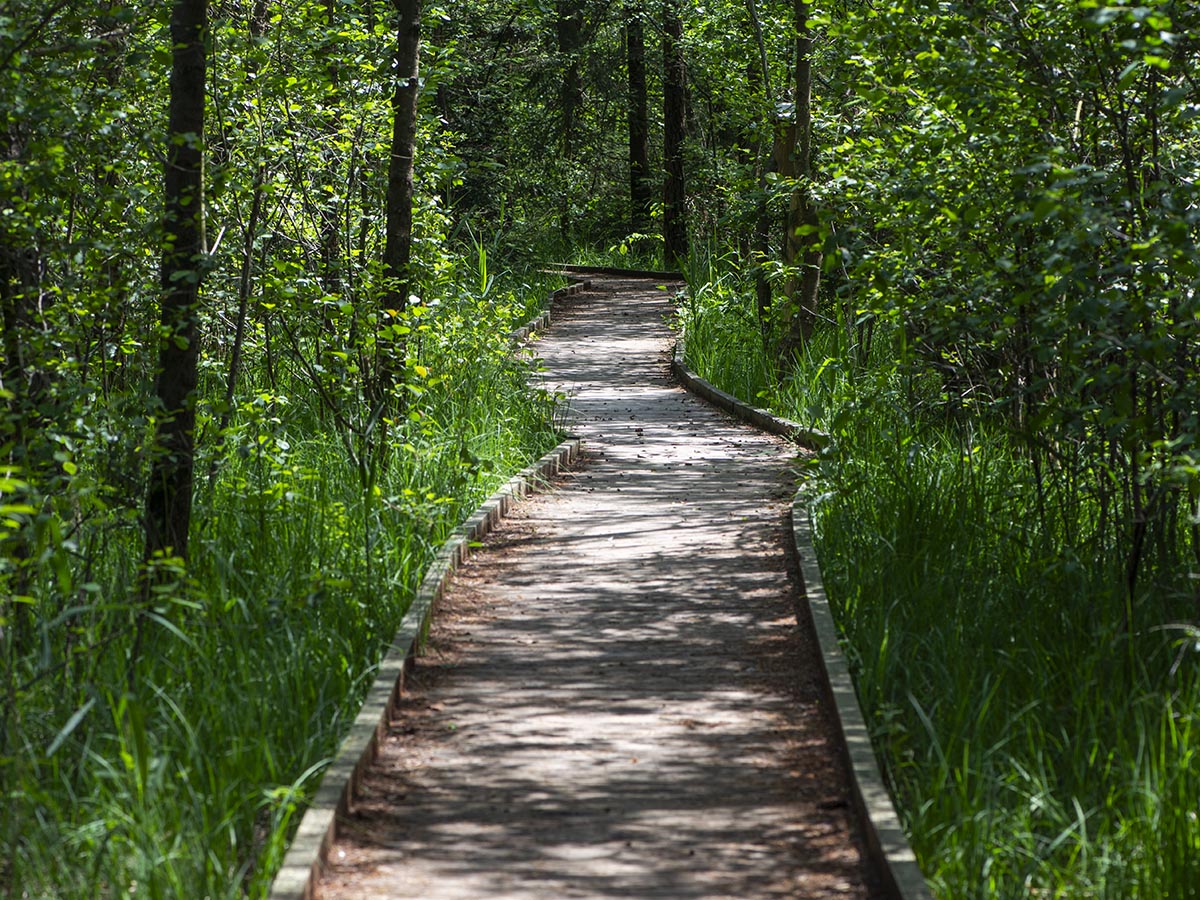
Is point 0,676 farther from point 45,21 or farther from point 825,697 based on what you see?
point 825,697

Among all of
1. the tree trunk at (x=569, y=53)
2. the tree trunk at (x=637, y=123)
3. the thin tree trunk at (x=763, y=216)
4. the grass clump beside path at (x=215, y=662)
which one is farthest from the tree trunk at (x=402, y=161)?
the tree trunk at (x=637, y=123)

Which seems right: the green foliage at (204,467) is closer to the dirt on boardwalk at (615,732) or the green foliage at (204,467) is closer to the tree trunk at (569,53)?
the dirt on boardwalk at (615,732)

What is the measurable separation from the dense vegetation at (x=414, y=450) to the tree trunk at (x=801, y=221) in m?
2.64

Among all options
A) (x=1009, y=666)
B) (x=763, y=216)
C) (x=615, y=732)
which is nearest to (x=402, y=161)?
(x=615, y=732)

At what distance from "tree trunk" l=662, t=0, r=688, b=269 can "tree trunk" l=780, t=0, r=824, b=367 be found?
47.8 ft

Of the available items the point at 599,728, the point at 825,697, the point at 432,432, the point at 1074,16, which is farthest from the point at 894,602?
the point at 432,432

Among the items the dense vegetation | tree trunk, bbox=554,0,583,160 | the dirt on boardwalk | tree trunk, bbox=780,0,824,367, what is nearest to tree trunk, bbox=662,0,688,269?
tree trunk, bbox=554,0,583,160

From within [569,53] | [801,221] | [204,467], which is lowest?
[204,467]

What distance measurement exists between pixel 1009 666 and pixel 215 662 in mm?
3464

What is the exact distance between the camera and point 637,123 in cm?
3412

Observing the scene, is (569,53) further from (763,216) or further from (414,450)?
(414,450)

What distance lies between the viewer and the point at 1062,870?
4777 millimetres

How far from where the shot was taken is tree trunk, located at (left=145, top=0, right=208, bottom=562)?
7219 mm

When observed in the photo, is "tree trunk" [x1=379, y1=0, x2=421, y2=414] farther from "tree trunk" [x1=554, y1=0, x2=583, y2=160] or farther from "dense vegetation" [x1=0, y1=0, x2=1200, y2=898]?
"tree trunk" [x1=554, y1=0, x2=583, y2=160]
